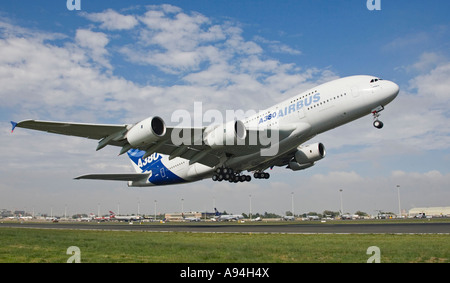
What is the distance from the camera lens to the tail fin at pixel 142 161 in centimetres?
4295

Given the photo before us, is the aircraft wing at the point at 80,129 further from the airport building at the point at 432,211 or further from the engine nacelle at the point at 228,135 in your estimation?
the airport building at the point at 432,211

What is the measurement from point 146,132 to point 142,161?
19.1 meters

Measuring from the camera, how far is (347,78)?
29547 mm

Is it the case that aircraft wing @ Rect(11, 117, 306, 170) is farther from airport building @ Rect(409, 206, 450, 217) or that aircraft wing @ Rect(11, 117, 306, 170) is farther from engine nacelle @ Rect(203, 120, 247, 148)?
airport building @ Rect(409, 206, 450, 217)

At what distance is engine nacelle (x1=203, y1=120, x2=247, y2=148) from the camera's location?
28703 millimetres

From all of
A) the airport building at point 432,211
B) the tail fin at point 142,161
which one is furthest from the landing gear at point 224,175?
the airport building at point 432,211

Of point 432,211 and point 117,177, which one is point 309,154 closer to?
point 117,177

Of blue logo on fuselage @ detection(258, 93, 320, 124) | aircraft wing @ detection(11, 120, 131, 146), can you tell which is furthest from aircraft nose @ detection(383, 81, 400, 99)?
aircraft wing @ detection(11, 120, 131, 146)

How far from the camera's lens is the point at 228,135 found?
94.4 feet

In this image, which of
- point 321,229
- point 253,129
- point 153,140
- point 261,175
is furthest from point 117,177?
point 321,229
